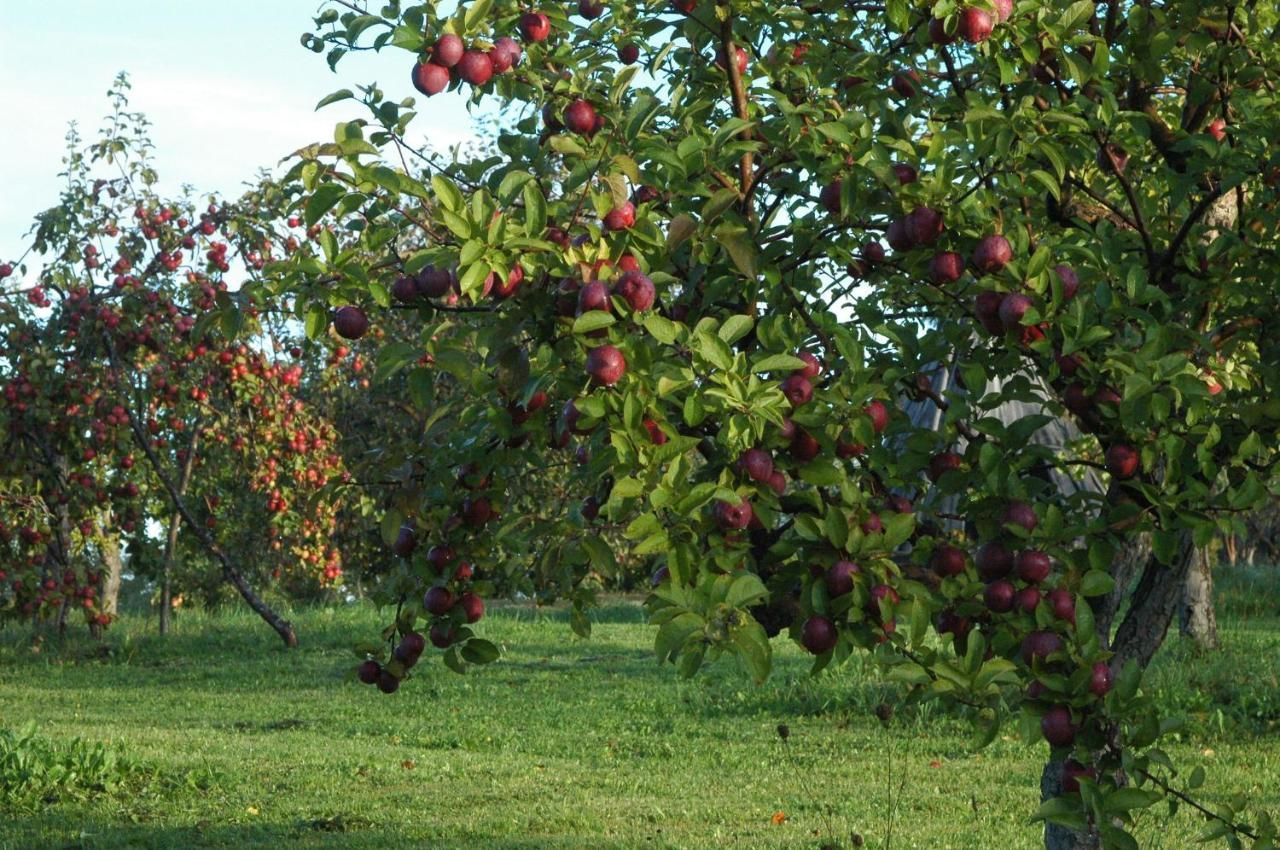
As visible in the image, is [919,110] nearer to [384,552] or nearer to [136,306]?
[136,306]

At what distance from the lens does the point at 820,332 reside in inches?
125

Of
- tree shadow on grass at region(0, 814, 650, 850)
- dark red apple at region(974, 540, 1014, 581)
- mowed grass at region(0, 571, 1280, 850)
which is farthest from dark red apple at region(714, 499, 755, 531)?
tree shadow on grass at region(0, 814, 650, 850)

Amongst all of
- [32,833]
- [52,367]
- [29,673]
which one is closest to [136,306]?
[52,367]

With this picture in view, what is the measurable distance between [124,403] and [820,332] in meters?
9.26

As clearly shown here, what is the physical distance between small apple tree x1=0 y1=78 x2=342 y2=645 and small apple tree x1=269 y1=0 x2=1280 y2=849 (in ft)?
25.9

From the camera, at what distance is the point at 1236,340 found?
392 cm

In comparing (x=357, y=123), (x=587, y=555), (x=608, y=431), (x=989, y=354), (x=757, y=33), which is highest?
(x=757, y=33)

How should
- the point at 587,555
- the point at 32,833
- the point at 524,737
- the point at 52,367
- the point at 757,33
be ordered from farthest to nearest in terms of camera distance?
the point at 52,367 < the point at 524,737 < the point at 32,833 < the point at 757,33 < the point at 587,555

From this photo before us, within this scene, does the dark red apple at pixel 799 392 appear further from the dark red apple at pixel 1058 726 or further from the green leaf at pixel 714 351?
the dark red apple at pixel 1058 726

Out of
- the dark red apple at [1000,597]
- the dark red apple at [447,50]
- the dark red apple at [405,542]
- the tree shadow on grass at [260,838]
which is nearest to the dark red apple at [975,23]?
the dark red apple at [447,50]

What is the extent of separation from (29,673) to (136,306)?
3.06 m

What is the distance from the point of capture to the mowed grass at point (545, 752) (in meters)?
6.05

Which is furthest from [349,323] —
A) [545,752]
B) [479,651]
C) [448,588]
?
[545,752]

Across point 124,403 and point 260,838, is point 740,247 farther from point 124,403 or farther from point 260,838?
point 124,403
